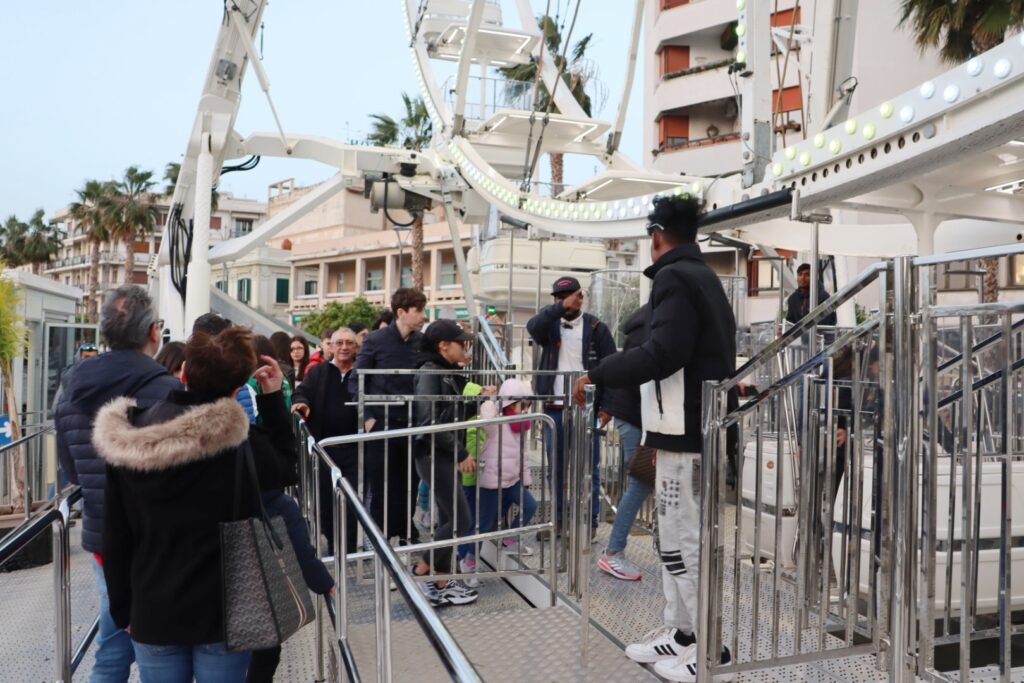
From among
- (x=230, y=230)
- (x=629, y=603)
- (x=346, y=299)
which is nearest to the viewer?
(x=629, y=603)

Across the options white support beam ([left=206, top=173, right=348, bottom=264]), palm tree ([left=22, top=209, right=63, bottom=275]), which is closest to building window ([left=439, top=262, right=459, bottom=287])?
palm tree ([left=22, top=209, right=63, bottom=275])

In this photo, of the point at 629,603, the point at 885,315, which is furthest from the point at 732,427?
the point at 629,603

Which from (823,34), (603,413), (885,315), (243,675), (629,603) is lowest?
(629,603)

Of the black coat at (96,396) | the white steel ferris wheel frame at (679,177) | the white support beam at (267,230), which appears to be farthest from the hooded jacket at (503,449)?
the white support beam at (267,230)

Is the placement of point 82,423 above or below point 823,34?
below

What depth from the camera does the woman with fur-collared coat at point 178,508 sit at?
9.19 feet

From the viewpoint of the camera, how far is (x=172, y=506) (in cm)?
284

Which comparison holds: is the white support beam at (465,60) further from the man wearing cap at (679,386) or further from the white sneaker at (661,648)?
A: the white sneaker at (661,648)

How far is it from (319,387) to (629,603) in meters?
2.61

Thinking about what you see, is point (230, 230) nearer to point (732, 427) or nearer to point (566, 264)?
point (566, 264)

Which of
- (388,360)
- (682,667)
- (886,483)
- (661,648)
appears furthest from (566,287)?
(886,483)

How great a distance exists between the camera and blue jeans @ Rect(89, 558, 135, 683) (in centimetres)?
368

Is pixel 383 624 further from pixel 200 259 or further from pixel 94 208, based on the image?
pixel 94 208

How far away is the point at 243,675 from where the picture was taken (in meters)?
3.07
